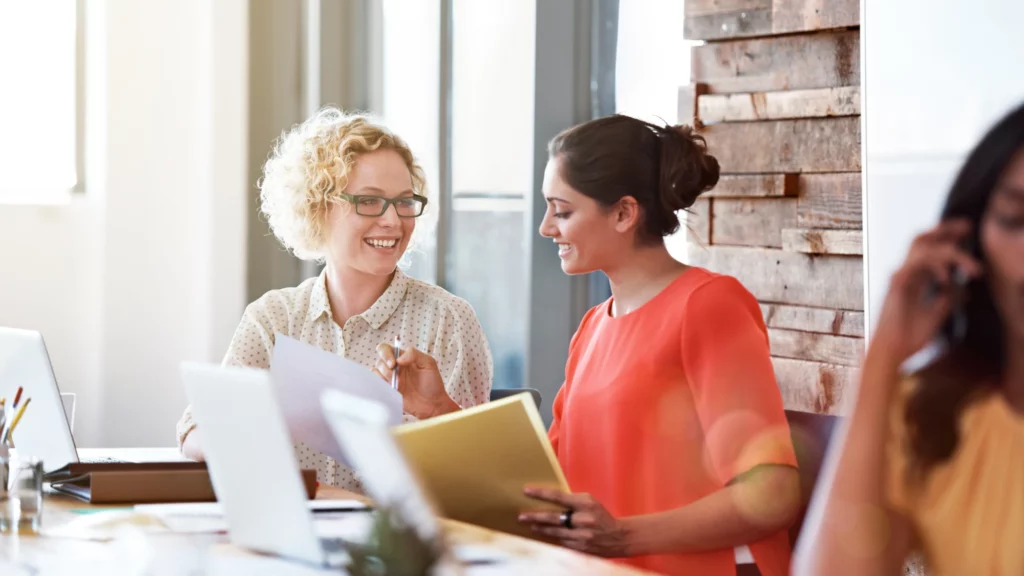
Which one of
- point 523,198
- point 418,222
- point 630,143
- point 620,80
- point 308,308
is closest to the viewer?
point 630,143

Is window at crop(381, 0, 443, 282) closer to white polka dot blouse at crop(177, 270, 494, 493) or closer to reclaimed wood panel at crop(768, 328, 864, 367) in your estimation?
white polka dot blouse at crop(177, 270, 494, 493)

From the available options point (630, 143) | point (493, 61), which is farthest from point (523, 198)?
point (630, 143)

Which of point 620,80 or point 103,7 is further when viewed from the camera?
point 103,7

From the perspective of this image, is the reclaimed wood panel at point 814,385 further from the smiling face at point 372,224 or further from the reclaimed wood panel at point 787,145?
the smiling face at point 372,224

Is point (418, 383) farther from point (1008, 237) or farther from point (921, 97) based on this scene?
point (1008, 237)

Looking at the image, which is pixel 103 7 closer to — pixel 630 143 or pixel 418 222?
pixel 418 222

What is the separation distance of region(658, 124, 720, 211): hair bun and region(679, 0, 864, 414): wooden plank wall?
539 mm

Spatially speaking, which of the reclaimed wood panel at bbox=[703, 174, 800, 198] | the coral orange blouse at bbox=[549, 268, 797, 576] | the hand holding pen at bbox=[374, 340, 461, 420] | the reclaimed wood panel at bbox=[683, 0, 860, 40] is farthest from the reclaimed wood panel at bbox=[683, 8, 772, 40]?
the hand holding pen at bbox=[374, 340, 461, 420]

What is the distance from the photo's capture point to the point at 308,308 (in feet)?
8.52

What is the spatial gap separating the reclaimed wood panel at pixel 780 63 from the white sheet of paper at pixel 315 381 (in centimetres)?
138

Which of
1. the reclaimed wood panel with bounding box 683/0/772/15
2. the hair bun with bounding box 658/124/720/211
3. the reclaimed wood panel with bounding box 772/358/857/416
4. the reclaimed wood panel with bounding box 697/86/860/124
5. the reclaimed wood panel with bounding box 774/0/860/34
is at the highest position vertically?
the reclaimed wood panel with bounding box 683/0/772/15

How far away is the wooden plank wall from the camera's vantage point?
2646 millimetres

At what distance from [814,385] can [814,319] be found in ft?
0.50

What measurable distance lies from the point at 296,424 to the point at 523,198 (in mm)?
1745
